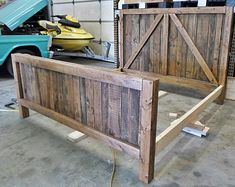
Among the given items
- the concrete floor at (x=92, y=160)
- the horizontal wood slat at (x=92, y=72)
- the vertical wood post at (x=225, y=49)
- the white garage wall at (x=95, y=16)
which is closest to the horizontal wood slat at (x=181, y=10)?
the vertical wood post at (x=225, y=49)

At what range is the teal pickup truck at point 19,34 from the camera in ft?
15.3

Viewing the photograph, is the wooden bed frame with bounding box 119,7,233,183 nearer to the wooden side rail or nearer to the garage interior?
the garage interior

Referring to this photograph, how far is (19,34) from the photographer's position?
210 inches

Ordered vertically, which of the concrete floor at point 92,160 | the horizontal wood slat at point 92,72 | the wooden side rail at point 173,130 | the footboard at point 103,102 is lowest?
the concrete floor at point 92,160

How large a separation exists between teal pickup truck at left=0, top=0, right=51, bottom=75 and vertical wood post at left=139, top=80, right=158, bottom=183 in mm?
3886

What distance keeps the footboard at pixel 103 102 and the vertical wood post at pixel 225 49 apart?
86.4 inches

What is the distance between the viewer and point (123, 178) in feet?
6.25

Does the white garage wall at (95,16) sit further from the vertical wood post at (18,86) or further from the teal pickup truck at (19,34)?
the vertical wood post at (18,86)

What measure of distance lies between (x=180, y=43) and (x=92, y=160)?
103 inches

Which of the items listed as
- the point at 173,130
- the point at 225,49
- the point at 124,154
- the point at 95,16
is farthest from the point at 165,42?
the point at 95,16

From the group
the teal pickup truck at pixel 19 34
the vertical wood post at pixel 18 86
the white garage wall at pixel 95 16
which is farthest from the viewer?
the white garage wall at pixel 95 16

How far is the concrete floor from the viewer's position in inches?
73.9

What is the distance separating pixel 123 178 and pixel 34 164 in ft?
2.67

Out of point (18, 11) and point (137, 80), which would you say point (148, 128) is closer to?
point (137, 80)
